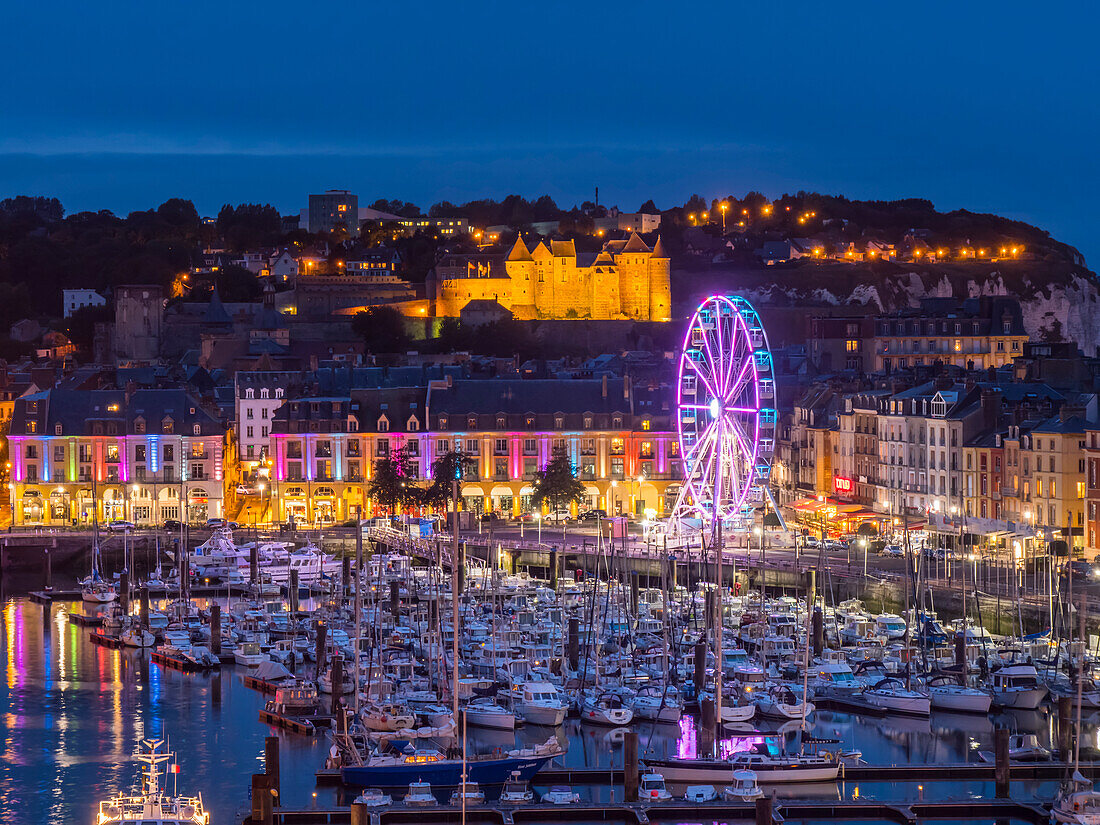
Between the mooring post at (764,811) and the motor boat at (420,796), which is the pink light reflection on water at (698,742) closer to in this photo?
the motor boat at (420,796)

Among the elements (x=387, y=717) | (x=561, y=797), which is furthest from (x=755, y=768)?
(x=387, y=717)

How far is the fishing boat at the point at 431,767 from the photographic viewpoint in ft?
112

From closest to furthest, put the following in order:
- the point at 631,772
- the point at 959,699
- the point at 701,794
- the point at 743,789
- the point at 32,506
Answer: the point at 701,794 < the point at 631,772 < the point at 743,789 < the point at 959,699 < the point at 32,506

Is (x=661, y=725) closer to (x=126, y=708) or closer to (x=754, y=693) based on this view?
(x=754, y=693)

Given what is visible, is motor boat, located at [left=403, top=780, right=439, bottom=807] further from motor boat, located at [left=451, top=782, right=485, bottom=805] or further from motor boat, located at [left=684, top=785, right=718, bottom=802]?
motor boat, located at [left=684, top=785, right=718, bottom=802]

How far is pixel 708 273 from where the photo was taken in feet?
411

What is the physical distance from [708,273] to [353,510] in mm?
60289

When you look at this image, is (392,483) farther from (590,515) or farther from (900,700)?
(900,700)

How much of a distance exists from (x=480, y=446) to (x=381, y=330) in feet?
123

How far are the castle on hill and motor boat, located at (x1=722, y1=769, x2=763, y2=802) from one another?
83322 mm

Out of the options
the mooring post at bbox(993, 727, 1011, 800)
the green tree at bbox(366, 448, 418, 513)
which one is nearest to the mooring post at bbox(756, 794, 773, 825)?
the mooring post at bbox(993, 727, 1011, 800)

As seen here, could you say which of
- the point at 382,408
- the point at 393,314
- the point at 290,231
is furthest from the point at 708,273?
the point at 382,408

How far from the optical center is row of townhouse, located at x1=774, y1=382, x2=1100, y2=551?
180ft

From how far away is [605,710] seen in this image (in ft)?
131
